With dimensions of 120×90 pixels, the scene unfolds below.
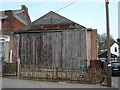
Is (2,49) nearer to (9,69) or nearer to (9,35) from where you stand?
(9,35)

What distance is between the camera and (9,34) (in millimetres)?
27469

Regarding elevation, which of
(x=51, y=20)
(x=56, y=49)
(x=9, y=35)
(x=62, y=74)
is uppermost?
(x=51, y=20)

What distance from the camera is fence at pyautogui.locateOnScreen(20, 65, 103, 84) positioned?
13.0m

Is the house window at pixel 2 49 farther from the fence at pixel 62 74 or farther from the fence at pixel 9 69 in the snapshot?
the fence at pixel 62 74

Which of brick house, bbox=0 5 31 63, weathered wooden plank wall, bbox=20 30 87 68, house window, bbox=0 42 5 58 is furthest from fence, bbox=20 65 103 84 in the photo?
house window, bbox=0 42 5 58

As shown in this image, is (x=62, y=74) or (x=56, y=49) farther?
(x=56, y=49)

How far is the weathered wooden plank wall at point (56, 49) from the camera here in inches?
939

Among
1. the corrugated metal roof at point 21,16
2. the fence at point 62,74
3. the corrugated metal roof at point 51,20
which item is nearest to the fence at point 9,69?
the fence at point 62,74

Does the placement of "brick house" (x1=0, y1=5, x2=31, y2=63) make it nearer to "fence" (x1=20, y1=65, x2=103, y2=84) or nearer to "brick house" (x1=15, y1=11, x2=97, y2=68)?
"brick house" (x1=15, y1=11, x2=97, y2=68)

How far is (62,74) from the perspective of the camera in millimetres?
13664

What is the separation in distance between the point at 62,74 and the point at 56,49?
425 inches

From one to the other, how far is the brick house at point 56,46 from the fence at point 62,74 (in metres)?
9.48

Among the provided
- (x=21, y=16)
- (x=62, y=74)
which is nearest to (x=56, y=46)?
(x=62, y=74)

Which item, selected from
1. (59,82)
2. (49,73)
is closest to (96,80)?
(59,82)
